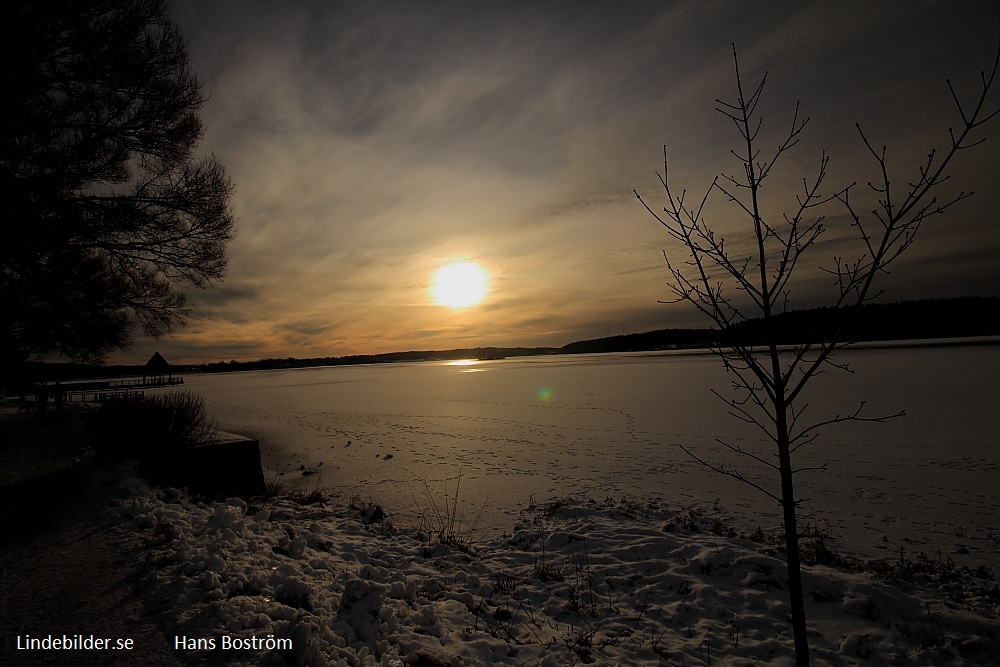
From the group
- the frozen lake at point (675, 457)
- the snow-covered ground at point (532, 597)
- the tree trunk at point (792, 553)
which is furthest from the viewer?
the frozen lake at point (675, 457)

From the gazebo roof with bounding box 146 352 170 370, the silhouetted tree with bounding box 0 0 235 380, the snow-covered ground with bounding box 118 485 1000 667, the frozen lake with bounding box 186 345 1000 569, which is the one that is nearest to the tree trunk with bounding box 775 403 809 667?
the snow-covered ground with bounding box 118 485 1000 667

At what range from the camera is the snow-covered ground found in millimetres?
3654

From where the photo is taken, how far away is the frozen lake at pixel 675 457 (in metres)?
7.09

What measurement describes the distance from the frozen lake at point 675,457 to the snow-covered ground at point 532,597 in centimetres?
127

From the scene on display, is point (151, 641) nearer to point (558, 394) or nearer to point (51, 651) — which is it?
point (51, 651)

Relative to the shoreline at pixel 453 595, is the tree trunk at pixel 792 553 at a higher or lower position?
higher

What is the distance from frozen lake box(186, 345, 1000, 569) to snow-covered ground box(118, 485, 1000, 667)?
127 cm

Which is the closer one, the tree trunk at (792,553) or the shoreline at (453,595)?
the tree trunk at (792,553)

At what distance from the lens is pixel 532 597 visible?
191 inches

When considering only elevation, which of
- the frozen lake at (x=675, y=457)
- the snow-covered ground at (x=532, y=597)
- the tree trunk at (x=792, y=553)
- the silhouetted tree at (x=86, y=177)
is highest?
the silhouetted tree at (x=86, y=177)

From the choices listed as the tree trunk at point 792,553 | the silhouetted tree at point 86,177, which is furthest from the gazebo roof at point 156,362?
the tree trunk at point 792,553

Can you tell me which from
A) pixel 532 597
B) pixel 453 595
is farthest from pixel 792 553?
pixel 453 595

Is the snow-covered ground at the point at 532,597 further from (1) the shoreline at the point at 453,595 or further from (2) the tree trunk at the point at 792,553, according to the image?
(2) the tree trunk at the point at 792,553

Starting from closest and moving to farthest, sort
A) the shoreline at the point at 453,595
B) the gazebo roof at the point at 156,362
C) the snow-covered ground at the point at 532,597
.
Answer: the shoreline at the point at 453,595 < the snow-covered ground at the point at 532,597 < the gazebo roof at the point at 156,362
